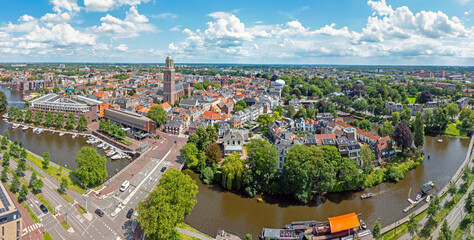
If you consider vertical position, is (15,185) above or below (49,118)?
below

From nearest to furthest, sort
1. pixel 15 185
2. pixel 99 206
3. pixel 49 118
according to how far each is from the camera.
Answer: pixel 99 206 → pixel 15 185 → pixel 49 118

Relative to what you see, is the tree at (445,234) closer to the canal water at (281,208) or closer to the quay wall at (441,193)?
the quay wall at (441,193)

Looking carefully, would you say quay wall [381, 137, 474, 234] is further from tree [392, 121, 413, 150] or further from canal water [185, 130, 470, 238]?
tree [392, 121, 413, 150]

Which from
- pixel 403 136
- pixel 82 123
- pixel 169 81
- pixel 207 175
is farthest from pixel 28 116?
pixel 403 136

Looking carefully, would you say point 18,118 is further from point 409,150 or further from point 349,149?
point 409,150

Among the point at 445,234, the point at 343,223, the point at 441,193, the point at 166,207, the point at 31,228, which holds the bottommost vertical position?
the point at 31,228

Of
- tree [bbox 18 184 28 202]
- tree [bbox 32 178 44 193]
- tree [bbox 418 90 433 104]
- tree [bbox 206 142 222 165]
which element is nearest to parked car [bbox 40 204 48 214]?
tree [bbox 18 184 28 202]

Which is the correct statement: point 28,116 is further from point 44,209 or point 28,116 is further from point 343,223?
point 343,223
